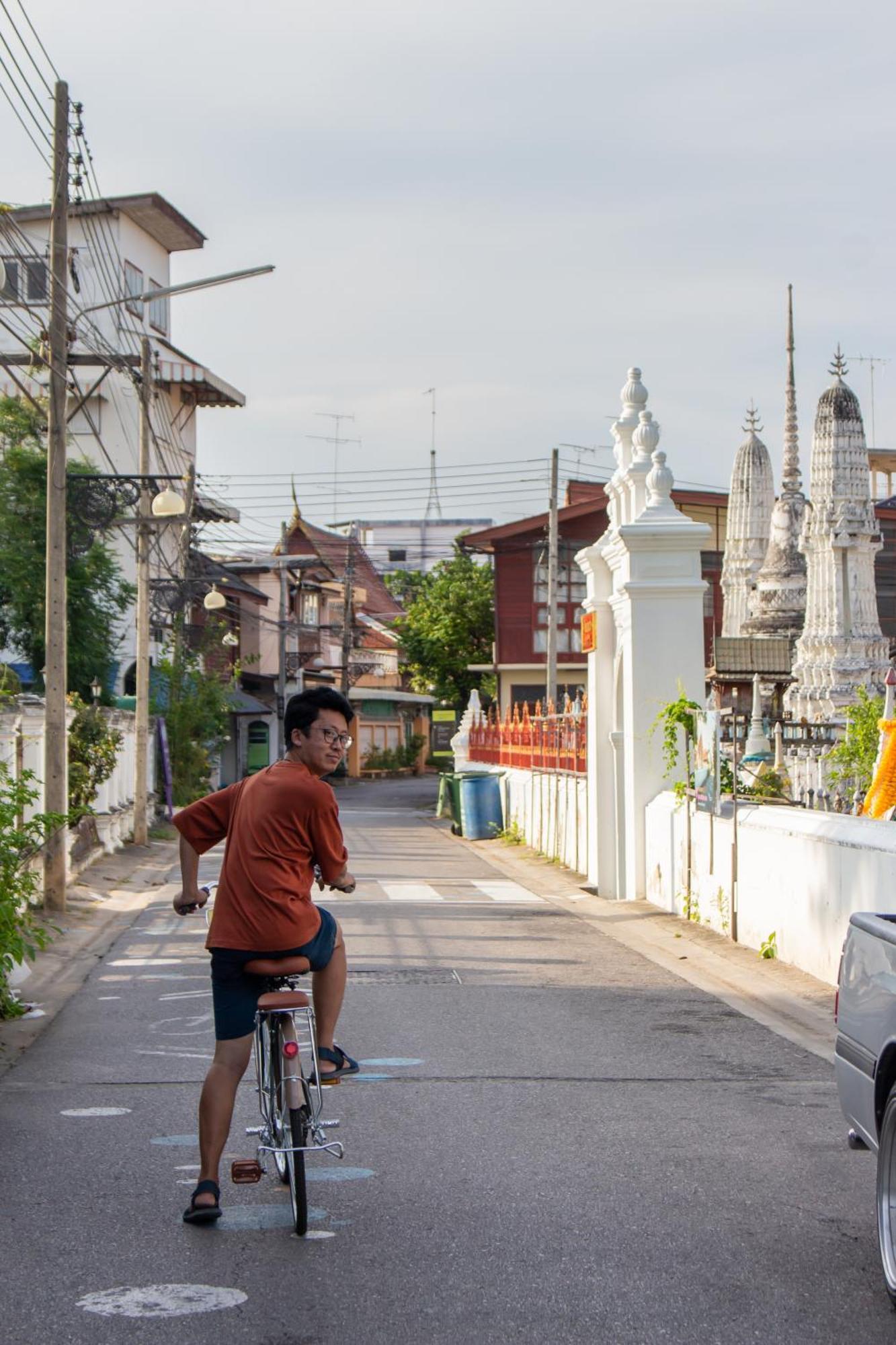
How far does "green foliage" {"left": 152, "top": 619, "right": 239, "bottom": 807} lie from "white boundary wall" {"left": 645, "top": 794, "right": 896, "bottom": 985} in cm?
2262

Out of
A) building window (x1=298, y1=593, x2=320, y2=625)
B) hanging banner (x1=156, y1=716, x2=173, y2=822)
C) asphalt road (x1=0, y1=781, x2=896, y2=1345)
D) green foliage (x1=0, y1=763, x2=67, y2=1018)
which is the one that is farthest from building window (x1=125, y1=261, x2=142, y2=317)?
asphalt road (x1=0, y1=781, x2=896, y2=1345)

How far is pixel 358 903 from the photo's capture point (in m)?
18.6

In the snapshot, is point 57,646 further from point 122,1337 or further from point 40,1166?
point 122,1337

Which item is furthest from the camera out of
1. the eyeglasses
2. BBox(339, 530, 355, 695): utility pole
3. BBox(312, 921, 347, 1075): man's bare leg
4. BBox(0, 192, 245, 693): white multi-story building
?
BBox(339, 530, 355, 695): utility pole

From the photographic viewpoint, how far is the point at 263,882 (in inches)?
235

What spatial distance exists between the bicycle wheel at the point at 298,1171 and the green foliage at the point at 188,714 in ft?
107

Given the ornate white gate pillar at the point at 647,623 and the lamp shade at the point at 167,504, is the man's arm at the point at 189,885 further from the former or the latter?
the lamp shade at the point at 167,504

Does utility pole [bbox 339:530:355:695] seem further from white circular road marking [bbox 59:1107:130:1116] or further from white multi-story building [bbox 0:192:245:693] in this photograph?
white circular road marking [bbox 59:1107:130:1116]

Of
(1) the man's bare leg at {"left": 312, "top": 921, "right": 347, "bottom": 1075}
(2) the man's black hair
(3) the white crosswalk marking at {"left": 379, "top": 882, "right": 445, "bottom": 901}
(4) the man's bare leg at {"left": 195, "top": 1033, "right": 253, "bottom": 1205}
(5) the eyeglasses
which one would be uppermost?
(2) the man's black hair

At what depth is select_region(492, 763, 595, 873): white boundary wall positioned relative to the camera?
23797mm

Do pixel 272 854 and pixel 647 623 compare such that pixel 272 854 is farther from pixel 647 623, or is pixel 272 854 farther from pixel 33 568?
pixel 33 568

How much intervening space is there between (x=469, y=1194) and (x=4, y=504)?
31666mm

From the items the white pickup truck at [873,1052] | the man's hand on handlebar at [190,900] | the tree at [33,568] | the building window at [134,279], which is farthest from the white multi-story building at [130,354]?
the white pickup truck at [873,1052]

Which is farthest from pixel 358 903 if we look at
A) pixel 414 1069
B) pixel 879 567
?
pixel 879 567
